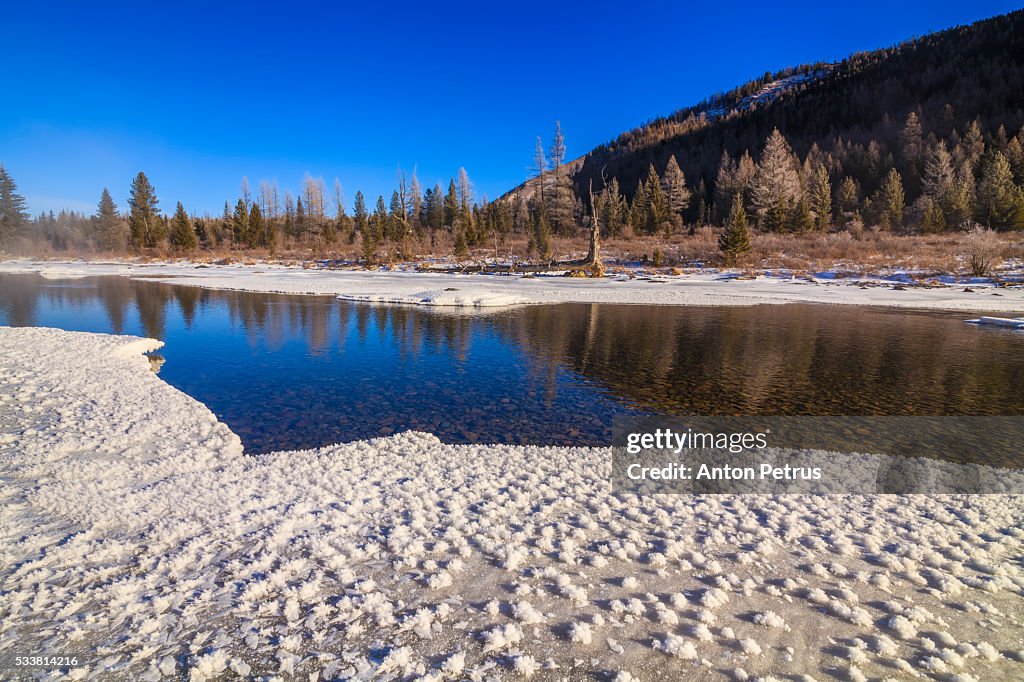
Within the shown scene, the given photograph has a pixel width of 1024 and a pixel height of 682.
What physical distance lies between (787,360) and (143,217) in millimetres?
90937

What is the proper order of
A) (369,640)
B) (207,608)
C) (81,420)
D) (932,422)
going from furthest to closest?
(932,422)
(81,420)
(207,608)
(369,640)

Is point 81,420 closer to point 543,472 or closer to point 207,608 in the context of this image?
point 207,608

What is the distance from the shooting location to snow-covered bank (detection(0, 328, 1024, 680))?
3.31 m

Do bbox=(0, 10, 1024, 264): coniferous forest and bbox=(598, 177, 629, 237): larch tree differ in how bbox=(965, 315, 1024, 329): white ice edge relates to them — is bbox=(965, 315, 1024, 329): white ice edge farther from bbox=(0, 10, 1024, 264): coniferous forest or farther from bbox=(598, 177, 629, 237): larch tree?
bbox=(598, 177, 629, 237): larch tree

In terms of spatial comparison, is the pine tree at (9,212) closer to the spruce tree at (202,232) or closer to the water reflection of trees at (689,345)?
the spruce tree at (202,232)

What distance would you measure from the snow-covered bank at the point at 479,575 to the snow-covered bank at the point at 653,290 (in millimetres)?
19841

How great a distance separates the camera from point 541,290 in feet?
101

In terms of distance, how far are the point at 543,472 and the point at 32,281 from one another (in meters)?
53.6

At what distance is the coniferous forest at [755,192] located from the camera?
56938 mm

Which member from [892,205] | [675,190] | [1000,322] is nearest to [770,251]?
[892,205]

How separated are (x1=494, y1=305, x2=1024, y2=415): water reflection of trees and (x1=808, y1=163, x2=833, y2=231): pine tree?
139ft

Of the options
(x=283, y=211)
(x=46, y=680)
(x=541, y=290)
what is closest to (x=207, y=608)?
(x=46, y=680)

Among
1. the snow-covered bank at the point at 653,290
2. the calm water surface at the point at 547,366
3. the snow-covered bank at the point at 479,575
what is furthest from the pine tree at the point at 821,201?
the snow-covered bank at the point at 479,575

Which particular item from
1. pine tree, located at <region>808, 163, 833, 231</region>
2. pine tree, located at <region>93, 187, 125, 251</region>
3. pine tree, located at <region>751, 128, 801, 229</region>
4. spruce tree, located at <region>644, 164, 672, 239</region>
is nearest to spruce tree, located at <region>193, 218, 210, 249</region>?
pine tree, located at <region>93, 187, 125, 251</region>
